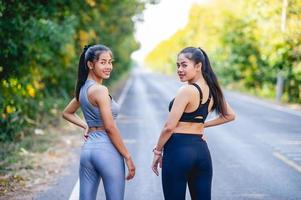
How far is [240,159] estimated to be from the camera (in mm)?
9078

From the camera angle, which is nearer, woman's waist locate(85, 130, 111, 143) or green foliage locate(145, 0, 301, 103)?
woman's waist locate(85, 130, 111, 143)

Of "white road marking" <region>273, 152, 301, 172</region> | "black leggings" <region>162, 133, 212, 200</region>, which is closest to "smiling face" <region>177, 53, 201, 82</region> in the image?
"black leggings" <region>162, 133, 212, 200</region>

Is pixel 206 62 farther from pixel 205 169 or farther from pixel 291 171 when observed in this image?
pixel 291 171

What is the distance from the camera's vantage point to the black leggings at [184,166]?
389cm

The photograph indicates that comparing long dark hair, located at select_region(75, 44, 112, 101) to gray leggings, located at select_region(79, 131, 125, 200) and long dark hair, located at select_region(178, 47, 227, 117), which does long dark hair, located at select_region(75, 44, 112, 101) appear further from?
long dark hair, located at select_region(178, 47, 227, 117)

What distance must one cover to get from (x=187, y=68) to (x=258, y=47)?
29924mm

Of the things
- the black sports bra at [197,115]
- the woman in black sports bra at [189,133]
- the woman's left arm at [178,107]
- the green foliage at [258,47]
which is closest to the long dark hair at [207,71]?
the woman in black sports bra at [189,133]

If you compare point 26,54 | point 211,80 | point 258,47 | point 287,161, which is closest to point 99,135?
point 211,80

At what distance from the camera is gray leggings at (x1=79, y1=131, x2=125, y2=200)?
12.6 feet

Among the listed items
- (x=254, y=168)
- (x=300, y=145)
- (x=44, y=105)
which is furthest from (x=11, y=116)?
(x=300, y=145)

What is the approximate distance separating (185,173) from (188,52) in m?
1.00

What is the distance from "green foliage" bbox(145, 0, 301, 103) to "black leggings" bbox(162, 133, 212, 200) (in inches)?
787

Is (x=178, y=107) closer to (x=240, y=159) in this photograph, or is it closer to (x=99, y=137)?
(x=99, y=137)

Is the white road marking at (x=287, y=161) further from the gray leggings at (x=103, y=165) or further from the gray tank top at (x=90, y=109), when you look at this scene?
the gray tank top at (x=90, y=109)
